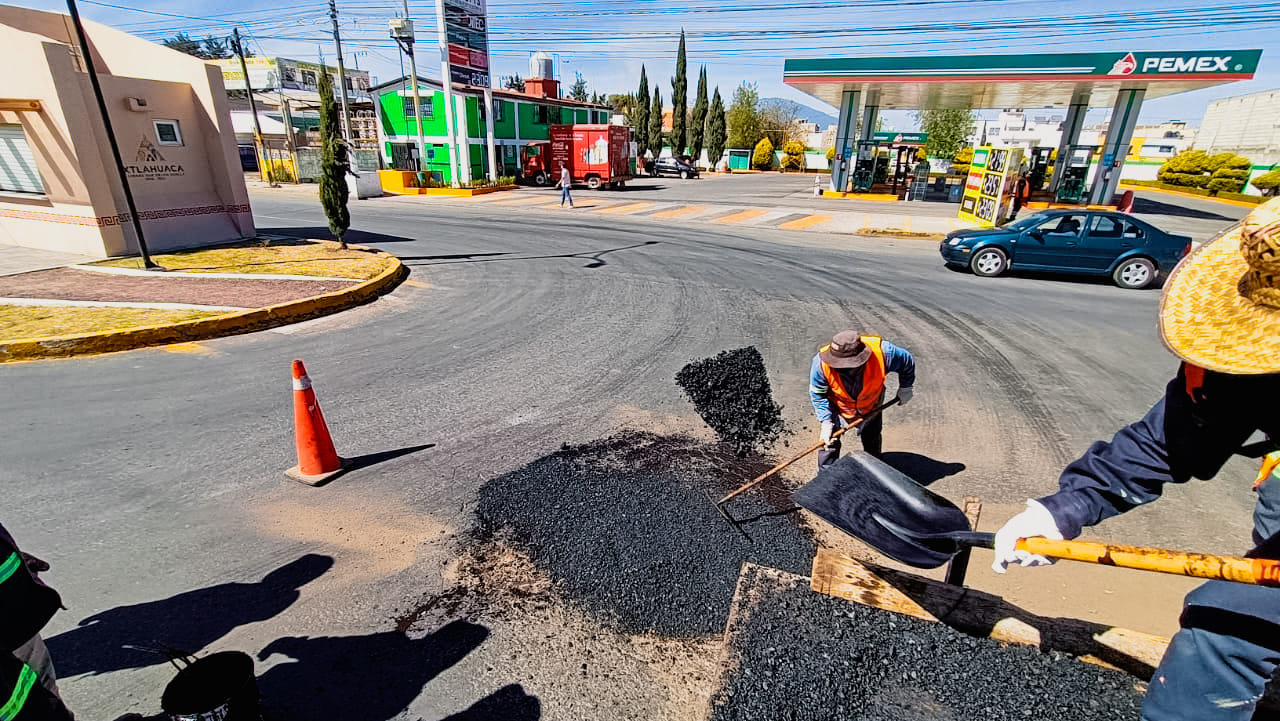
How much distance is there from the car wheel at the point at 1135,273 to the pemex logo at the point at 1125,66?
683 inches

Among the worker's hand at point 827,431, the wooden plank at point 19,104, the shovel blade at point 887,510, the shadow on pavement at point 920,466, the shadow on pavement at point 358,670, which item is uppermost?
the wooden plank at point 19,104

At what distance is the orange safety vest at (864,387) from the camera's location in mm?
4031

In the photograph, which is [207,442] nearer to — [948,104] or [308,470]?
[308,470]

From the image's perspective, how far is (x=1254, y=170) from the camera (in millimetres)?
37094

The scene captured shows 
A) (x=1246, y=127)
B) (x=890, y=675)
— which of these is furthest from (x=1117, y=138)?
(x=1246, y=127)

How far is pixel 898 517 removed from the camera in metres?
2.77

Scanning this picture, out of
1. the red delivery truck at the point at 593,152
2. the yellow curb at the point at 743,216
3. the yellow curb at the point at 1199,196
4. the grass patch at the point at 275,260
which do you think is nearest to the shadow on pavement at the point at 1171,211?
the yellow curb at the point at 1199,196

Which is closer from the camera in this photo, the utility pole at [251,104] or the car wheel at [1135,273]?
the car wheel at [1135,273]

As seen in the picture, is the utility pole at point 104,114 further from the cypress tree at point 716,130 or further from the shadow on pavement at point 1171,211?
the cypress tree at point 716,130

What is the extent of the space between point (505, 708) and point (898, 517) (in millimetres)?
1991

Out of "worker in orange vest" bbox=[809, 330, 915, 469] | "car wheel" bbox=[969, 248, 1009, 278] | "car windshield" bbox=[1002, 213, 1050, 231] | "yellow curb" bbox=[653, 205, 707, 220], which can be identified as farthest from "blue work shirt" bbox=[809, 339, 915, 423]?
"yellow curb" bbox=[653, 205, 707, 220]

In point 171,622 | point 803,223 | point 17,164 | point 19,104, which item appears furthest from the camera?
point 803,223

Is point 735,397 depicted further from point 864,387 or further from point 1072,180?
point 1072,180

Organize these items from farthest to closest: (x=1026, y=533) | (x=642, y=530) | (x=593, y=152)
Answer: (x=593, y=152)
(x=642, y=530)
(x=1026, y=533)
